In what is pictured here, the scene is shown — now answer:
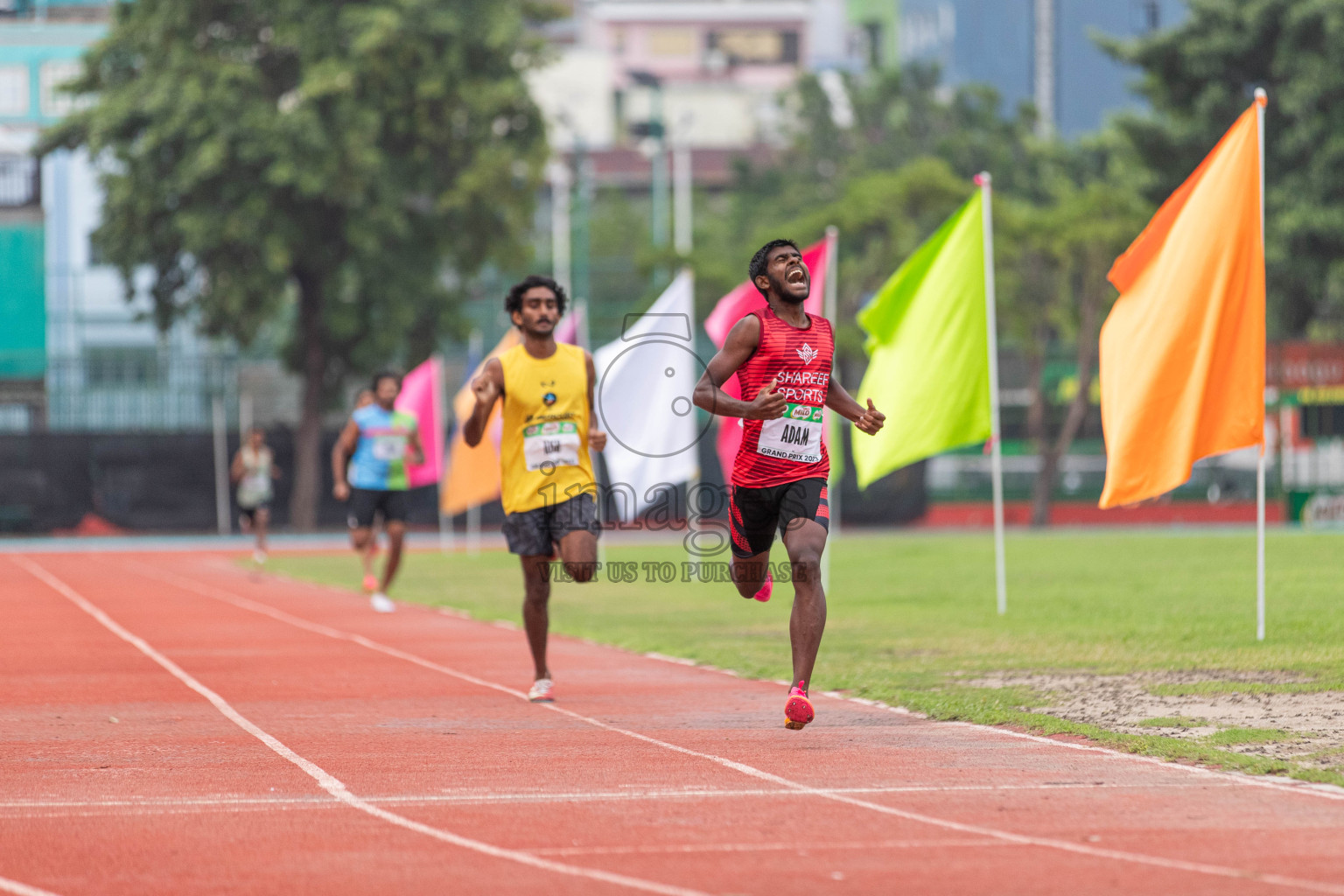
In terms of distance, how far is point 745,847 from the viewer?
5863 millimetres

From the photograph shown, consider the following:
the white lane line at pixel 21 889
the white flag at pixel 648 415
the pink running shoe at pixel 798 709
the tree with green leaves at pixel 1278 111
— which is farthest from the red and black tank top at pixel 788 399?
the tree with green leaves at pixel 1278 111

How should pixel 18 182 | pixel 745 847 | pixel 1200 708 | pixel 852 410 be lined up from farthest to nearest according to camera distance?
pixel 18 182, pixel 852 410, pixel 1200 708, pixel 745 847

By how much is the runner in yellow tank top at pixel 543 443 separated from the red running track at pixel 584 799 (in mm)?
820

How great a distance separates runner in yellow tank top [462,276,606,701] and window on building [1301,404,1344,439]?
2949 centimetres

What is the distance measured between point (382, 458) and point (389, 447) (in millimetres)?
122

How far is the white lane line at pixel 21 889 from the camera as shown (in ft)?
17.5

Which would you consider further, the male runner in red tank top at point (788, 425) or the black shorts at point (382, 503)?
the black shorts at point (382, 503)

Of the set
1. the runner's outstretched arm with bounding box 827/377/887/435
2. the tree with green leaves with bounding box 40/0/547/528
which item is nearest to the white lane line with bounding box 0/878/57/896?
the runner's outstretched arm with bounding box 827/377/887/435

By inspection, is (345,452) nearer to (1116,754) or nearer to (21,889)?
(1116,754)

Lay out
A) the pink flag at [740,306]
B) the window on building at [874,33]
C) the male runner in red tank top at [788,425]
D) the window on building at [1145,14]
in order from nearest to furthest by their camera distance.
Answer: the male runner in red tank top at [788,425], the pink flag at [740,306], the window on building at [1145,14], the window on building at [874,33]

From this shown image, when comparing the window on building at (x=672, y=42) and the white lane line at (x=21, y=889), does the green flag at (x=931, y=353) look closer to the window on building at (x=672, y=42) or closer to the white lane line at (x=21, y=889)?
the white lane line at (x=21, y=889)

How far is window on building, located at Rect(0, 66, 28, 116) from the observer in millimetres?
54594

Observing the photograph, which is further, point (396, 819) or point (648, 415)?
point (648, 415)

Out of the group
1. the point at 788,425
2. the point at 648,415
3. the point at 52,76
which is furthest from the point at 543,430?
the point at 52,76
